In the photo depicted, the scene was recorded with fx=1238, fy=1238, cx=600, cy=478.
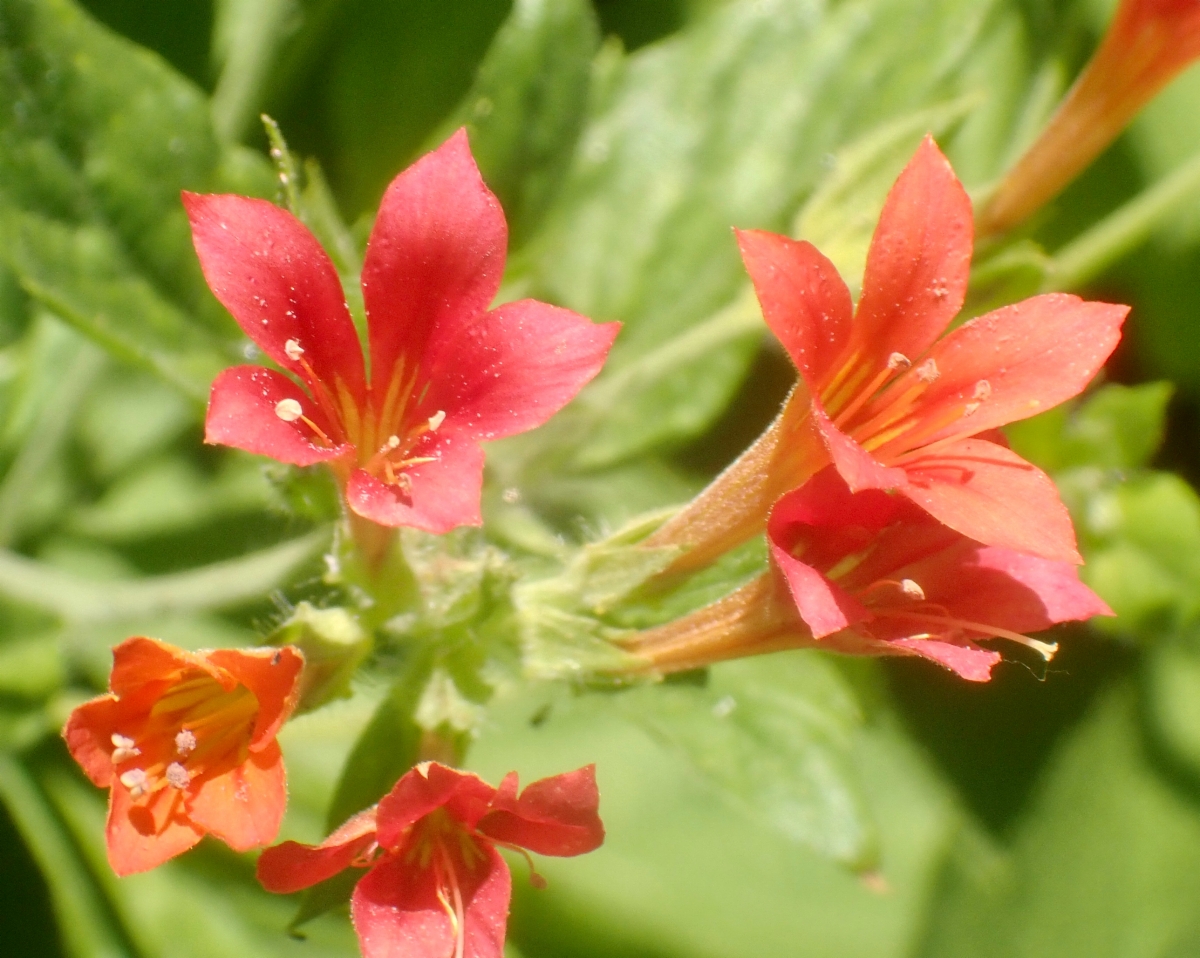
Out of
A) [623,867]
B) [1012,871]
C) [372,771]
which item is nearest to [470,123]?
[372,771]

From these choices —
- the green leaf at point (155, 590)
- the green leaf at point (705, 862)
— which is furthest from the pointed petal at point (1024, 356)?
the green leaf at point (705, 862)

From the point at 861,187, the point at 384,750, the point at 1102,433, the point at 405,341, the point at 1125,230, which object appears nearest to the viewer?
the point at 405,341

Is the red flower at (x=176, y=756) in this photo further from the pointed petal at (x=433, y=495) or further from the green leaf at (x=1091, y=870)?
the green leaf at (x=1091, y=870)

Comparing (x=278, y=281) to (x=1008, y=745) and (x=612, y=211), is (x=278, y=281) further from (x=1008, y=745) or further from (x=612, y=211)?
(x=1008, y=745)

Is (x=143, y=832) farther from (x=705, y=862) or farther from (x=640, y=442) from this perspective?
→ (x=705, y=862)

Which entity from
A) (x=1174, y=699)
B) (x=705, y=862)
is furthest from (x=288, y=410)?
(x=1174, y=699)

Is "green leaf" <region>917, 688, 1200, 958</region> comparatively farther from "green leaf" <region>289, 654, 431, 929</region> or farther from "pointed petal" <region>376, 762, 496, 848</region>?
"pointed petal" <region>376, 762, 496, 848</region>

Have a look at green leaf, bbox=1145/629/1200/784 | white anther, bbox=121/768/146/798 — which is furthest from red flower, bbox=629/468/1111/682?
green leaf, bbox=1145/629/1200/784
